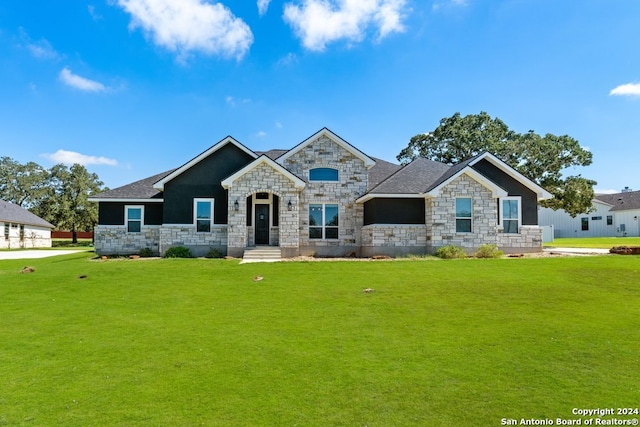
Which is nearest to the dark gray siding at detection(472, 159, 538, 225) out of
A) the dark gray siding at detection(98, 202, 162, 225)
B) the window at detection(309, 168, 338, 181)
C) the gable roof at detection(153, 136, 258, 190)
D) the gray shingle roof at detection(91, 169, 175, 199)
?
the window at detection(309, 168, 338, 181)

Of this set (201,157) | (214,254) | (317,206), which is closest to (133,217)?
(201,157)

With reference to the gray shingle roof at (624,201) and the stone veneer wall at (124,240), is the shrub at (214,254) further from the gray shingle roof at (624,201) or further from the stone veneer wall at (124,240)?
the gray shingle roof at (624,201)

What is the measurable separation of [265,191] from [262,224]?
238 cm

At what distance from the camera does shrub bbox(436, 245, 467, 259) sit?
787 inches

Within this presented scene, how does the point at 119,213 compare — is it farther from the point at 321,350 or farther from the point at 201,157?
the point at 321,350

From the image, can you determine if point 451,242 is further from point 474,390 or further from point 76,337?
point 76,337

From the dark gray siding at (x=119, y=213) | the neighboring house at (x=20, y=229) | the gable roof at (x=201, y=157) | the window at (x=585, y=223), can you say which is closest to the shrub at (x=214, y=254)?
the dark gray siding at (x=119, y=213)

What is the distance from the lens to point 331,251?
2327cm

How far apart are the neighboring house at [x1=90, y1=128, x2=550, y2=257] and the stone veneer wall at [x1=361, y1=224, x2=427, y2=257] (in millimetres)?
53

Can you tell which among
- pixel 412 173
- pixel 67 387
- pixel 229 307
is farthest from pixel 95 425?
pixel 412 173

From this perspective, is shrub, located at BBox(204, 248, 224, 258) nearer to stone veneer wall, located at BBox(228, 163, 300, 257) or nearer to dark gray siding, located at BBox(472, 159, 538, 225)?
stone veneer wall, located at BBox(228, 163, 300, 257)

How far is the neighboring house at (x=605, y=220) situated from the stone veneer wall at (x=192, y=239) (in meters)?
44.2

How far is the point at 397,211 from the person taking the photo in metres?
21.9

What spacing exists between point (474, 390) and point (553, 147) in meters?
34.1
